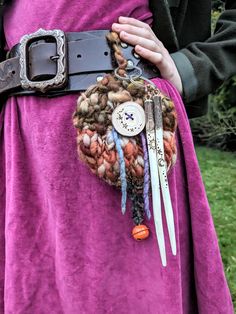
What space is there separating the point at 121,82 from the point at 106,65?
0.29 ft

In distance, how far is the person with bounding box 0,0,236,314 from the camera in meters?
1.14

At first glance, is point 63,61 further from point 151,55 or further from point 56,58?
point 151,55

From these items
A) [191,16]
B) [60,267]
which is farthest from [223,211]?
[60,267]

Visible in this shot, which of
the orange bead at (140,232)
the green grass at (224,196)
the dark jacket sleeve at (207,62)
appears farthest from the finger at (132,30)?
the green grass at (224,196)

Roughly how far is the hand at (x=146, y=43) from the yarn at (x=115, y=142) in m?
0.12

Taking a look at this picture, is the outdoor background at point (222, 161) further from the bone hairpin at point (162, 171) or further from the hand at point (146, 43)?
the bone hairpin at point (162, 171)

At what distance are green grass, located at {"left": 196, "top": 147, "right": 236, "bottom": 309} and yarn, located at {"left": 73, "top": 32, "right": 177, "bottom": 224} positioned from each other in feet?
5.52

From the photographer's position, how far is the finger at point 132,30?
1.18m

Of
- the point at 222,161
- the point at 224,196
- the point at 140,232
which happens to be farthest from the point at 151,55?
the point at 222,161

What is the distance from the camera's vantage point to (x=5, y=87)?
123 cm

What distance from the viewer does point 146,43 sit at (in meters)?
1.19

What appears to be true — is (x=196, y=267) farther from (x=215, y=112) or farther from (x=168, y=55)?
(x=215, y=112)

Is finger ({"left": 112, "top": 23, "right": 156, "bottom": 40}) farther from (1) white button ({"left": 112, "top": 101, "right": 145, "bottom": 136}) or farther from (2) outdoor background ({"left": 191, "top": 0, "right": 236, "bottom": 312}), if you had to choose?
(2) outdoor background ({"left": 191, "top": 0, "right": 236, "bottom": 312})

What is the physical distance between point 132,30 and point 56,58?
0.59 ft
